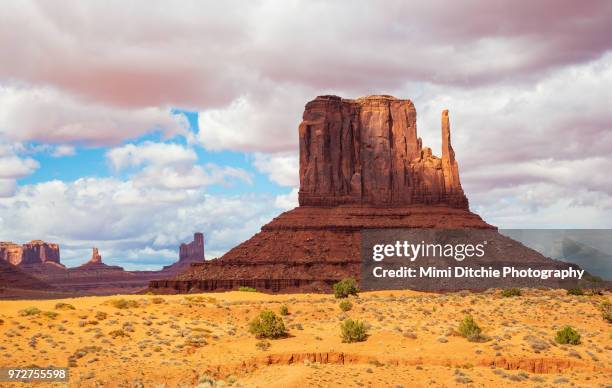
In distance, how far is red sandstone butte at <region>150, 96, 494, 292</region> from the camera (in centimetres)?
10038

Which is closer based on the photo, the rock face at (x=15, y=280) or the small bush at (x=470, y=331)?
the small bush at (x=470, y=331)

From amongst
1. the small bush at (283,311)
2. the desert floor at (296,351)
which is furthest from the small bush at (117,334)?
the small bush at (283,311)

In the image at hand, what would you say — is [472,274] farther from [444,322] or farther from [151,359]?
[151,359]

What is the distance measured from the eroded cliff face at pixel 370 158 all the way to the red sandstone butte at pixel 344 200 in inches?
7.8

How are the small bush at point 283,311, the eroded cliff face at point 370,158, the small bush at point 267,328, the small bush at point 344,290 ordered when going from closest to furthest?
1. the small bush at point 267,328
2. the small bush at point 283,311
3. the small bush at point 344,290
4. the eroded cliff face at point 370,158

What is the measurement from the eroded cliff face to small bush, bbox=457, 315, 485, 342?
9319 cm

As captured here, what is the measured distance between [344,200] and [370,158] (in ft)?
45.3

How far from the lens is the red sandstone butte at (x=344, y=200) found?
329ft

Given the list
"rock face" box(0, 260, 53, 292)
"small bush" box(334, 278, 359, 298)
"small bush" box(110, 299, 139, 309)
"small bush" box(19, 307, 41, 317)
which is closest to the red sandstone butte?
"small bush" box(334, 278, 359, 298)

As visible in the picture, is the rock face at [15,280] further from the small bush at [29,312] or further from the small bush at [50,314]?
the small bush at [50,314]

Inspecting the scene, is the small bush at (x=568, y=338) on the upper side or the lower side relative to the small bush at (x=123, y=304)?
lower

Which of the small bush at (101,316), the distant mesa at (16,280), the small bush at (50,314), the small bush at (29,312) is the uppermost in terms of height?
the distant mesa at (16,280)

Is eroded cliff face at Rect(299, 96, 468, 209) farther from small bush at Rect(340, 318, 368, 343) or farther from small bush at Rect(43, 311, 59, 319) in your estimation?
small bush at Rect(340, 318, 368, 343)

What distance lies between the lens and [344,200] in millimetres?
125500
